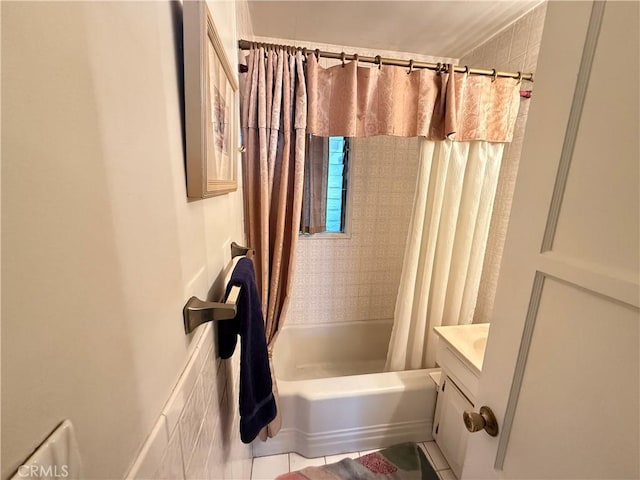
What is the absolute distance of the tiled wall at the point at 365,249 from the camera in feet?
6.64

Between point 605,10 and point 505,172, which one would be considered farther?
point 505,172

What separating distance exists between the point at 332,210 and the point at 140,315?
5.87 ft

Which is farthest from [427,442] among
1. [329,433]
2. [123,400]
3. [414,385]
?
[123,400]

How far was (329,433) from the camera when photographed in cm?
143

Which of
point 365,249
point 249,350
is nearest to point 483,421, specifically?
point 249,350

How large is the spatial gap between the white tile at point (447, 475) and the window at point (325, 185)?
1558 millimetres

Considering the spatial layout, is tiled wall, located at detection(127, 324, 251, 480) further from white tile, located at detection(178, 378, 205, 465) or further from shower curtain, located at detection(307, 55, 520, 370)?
shower curtain, located at detection(307, 55, 520, 370)

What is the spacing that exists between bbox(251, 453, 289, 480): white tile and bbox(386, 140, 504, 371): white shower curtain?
0.78 meters

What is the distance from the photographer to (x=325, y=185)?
2.00 meters

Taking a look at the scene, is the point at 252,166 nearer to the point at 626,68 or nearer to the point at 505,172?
the point at 626,68

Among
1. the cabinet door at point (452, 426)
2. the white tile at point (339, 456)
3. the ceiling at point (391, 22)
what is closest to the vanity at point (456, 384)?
the cabinet door at point (452, 426)

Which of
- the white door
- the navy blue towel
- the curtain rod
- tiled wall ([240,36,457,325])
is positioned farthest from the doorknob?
tiled wall ([240,36,457,325])

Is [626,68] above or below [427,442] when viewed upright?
above

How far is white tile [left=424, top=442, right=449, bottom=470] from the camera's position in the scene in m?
1.43
